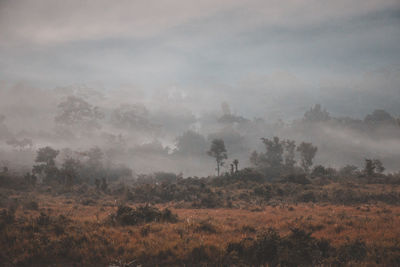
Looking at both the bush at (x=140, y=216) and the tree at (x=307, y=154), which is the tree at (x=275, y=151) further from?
the bush at (x=140, y=216)

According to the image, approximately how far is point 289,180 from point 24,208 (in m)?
47.5

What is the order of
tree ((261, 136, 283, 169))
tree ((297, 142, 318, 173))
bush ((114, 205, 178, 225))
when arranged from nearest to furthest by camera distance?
bush ((114, 205, 178, 225)), tree ((297, 142, 318, 173)), tree ((261, 136, 283, 169))

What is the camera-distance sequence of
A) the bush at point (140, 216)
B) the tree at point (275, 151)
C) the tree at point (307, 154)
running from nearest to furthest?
the bush at point (140, 216) → the tree at point (307, 154) → the tree at point (275, 151)

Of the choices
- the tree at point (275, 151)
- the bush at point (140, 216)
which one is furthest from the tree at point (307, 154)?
the bush at point (140, 216)

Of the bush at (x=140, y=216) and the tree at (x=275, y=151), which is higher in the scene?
the tree at (x=275, y=151)

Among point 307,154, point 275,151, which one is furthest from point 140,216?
point 275,151

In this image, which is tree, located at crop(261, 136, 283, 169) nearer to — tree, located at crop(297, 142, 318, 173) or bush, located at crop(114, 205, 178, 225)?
tree, located at crop(297, 142, 318, 173)

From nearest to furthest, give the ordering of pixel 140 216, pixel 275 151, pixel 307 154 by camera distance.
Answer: pixel 140 216, pixel 307 154, pixel 275 151

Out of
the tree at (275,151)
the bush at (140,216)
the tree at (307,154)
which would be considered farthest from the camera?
the tree at (275,151)

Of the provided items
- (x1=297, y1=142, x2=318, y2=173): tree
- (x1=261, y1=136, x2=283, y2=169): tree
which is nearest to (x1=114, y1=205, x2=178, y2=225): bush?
(x1=297, y1=142, x2=318, y2=173): tree

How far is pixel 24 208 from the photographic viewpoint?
2508 cm

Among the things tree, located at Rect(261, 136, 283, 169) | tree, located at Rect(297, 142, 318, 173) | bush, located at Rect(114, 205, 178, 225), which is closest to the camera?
bush, located at Rect(114, 205, 178, 225)

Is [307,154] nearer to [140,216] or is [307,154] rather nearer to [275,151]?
[275,151]

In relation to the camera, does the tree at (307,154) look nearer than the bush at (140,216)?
No
